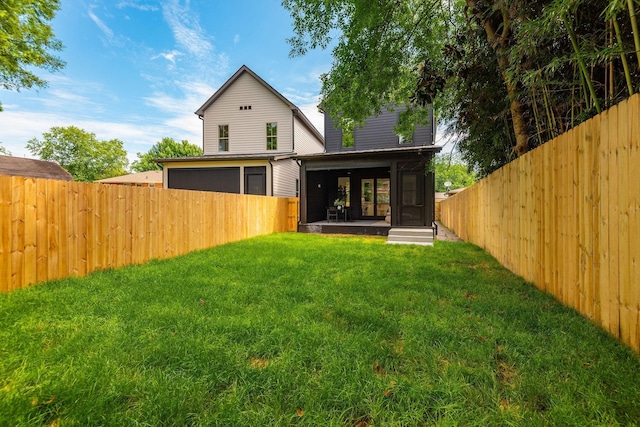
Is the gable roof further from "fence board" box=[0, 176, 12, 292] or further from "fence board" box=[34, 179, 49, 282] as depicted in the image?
"fence board" box=[0, 176, 12, 292]

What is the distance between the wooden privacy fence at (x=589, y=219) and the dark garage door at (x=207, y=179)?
11.6 metres

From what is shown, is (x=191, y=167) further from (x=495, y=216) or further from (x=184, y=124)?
(x=184, y=124)

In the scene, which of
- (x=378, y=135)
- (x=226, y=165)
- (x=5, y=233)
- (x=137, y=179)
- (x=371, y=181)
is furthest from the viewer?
(x=137, y=179)

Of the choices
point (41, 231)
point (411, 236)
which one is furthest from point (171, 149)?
point (41, 231)

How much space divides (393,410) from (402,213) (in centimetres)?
881

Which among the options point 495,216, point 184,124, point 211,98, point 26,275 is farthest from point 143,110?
point 495,216

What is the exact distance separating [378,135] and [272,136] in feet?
17.3

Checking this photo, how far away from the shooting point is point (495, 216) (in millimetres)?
5742

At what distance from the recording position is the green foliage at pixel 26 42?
354 inches

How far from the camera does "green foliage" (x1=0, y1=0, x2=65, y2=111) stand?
8992 millimetres

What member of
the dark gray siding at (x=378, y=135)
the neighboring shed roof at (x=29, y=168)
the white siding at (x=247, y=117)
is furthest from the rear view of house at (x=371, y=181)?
the neighboring shed roof at (x=29, y=168)

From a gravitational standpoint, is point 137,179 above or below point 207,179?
above

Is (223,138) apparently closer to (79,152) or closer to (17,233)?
(17,233)

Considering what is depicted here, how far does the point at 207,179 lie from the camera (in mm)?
13602
